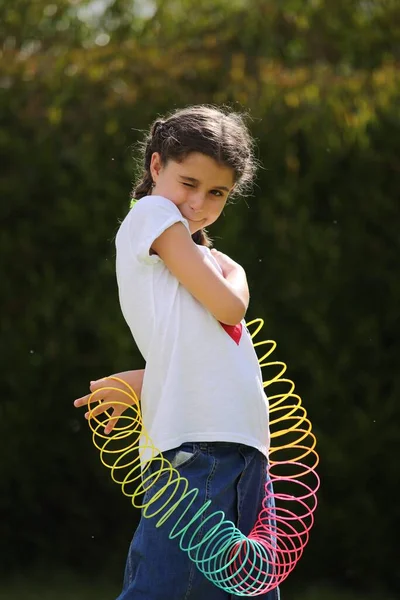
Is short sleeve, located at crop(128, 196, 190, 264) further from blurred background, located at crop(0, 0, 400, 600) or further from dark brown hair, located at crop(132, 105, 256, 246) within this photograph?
blurred background, located at crop(0, 0, 400, 600)

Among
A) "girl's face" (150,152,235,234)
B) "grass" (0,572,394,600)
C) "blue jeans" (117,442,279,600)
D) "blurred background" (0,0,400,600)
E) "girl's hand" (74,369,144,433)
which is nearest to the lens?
"blue jeans" (117,442,279,600)

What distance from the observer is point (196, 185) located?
3381 mm

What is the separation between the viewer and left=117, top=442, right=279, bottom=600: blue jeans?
3.21 m

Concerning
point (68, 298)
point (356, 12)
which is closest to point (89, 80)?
point (68, 298)

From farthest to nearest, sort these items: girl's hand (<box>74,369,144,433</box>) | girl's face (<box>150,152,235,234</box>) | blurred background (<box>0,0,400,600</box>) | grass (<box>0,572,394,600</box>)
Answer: grass (<box>0,572,394,600</box>), blurred background (<box>0,0,400,600</box>), girl's hand (<box>74,369,144,433</box>), girl's face (<box>150,152,235,234</box>)

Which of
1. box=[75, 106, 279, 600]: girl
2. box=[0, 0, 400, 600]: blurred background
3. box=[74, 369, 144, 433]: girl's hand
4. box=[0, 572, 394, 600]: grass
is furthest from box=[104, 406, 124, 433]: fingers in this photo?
box=[0, 572, 394, 600]: grass

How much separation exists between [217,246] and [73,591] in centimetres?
214

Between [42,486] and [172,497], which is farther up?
[172,497]

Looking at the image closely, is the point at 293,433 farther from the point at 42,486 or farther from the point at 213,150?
the point at 213,150

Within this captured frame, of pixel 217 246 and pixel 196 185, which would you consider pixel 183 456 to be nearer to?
pixel 196 185

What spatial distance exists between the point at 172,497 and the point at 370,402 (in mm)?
3118

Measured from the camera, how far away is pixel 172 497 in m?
3.21

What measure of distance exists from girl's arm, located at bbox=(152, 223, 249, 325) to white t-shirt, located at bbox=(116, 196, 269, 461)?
0.03m

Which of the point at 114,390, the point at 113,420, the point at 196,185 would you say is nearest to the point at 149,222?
the point at 196,185
